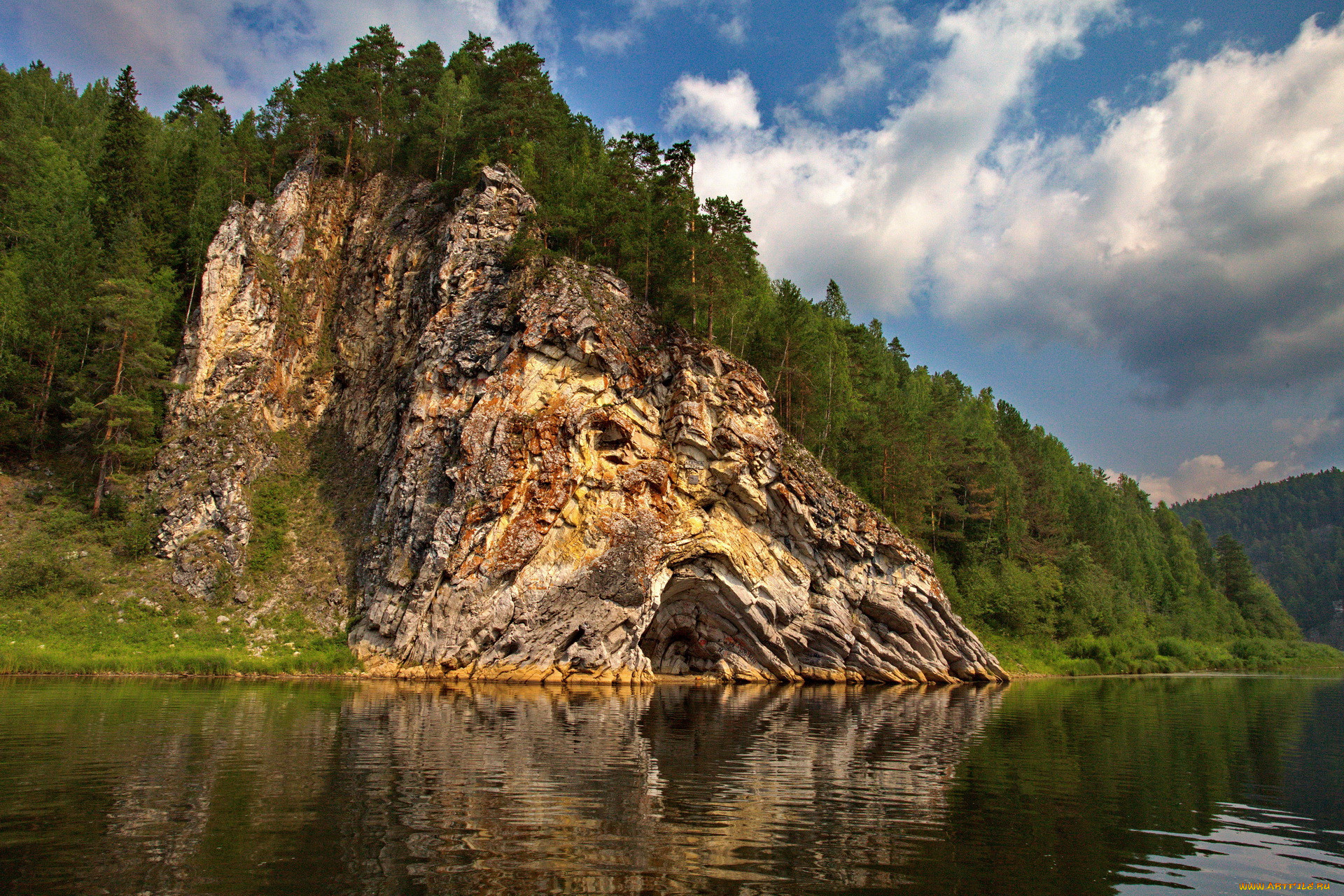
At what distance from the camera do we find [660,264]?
48219mm

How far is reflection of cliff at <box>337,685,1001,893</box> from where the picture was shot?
8.10 m

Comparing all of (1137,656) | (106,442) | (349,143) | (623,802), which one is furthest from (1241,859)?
(1137,656)

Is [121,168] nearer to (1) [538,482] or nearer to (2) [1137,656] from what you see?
(1) [538,482]

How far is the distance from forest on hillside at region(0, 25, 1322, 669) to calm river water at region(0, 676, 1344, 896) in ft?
90.3

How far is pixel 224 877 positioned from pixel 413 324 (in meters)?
45.2

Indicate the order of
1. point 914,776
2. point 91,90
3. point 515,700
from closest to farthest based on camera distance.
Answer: point 914,776 → point 515,700 → point 91,90

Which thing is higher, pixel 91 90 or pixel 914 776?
pixel 91 90

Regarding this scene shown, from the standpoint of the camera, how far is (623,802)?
1149 cm

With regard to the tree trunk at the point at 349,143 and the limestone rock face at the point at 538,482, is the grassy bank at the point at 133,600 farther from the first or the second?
the tree trunk at the point at 349,143

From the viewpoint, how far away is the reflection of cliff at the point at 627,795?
8.10 metres

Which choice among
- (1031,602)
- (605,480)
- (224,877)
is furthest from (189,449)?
(1031,602)

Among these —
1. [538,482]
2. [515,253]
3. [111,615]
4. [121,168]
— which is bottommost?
[111,615]

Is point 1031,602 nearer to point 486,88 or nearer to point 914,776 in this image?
point 914,776

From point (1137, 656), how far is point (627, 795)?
72770 mm
